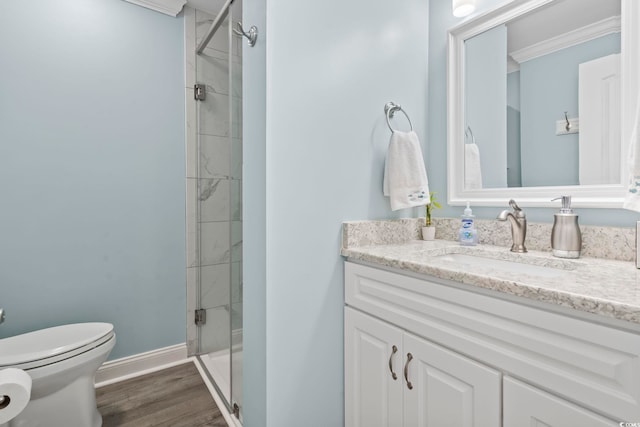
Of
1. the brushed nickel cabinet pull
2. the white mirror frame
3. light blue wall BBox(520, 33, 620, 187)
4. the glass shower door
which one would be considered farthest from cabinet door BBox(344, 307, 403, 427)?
light blue wall BBox(520, 33, 620, 187)

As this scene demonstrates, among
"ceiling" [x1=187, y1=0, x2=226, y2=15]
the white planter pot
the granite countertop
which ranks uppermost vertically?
"ceiling" [x1=187, y1=0, x2=226, y2=15]

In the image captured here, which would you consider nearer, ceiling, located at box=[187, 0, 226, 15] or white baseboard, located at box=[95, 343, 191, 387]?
white baseboard, located at box=[95, 343, 191, 387]

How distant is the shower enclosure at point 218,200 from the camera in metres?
1.46

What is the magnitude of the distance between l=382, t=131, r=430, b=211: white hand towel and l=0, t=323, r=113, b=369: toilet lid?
141cm

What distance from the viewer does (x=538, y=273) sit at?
3.49ft

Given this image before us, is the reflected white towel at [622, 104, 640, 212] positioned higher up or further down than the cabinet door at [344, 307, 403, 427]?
higher up

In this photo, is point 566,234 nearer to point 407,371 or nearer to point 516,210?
point 516,210

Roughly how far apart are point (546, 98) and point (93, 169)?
220 centimetres

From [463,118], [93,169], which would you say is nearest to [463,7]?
[463,118]

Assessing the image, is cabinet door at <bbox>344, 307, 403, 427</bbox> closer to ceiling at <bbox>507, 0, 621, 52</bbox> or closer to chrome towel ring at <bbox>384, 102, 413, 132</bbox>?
chrome towel ring at <bbox>384, 102, 413, 132</bbox>

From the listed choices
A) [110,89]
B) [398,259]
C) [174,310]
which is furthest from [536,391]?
[110,89]

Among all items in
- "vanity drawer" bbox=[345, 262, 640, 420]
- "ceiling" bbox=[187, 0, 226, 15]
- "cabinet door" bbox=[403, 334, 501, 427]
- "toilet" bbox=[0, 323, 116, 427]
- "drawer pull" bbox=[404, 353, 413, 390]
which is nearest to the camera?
"vanity drawer" bbox=[345, 262, 640, 420]

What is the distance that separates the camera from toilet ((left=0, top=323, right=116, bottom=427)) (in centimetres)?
118

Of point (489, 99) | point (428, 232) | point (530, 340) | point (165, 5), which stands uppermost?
point (165, 5)
